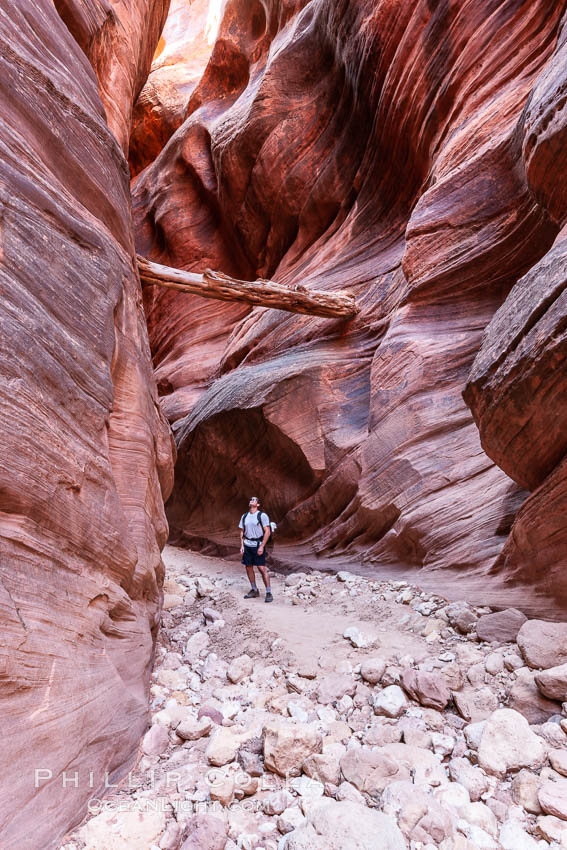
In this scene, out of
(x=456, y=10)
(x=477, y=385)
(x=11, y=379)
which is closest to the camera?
(x=11, y=379)

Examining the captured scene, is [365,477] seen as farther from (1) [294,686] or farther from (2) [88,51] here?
(2) [88,51]

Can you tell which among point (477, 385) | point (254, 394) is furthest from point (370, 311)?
point (477, 385)

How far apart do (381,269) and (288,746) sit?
8610mm

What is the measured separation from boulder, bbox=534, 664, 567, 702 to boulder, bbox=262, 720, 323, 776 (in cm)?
145

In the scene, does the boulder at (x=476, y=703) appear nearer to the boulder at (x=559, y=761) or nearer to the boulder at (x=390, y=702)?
the boulder at (x=390, y=702)

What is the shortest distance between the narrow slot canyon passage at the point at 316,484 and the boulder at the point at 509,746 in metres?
0.01

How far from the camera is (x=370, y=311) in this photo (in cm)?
912

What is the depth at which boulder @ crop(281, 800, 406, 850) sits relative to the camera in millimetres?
1995

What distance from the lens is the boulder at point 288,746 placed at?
260 cm

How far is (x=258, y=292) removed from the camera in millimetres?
8992

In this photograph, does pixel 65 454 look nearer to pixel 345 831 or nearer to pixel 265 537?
pixel 345 831

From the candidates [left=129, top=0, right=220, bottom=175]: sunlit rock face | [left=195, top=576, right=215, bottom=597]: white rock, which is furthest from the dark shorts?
[left=129, top=0, right=220, bottom=175]: sunlit rock face

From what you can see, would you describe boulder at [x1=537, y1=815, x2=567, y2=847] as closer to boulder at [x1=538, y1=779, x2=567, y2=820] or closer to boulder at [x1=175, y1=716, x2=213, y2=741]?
boulder at [x1=538, y1=779, x2=567, y2=820]

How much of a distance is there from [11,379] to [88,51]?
22.3ft
